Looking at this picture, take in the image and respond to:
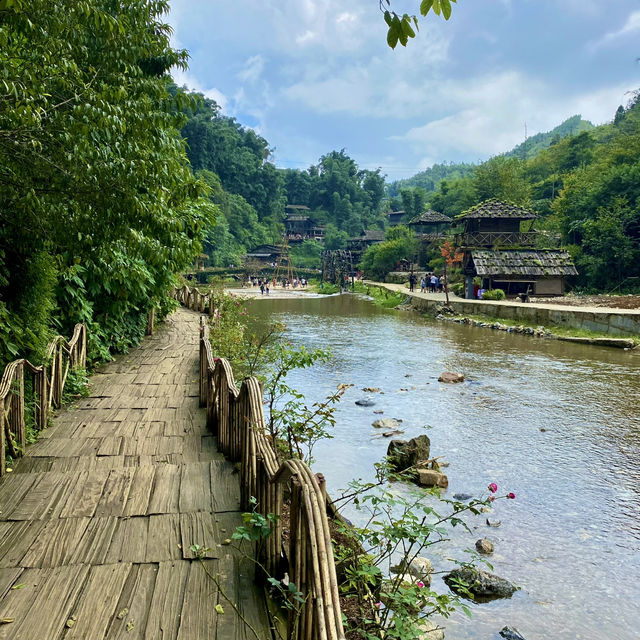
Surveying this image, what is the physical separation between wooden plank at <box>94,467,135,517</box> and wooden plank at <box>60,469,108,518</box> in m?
0.04

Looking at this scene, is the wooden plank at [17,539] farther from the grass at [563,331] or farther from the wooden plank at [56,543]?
the grass at [563,331]

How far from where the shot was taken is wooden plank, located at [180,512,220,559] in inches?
130

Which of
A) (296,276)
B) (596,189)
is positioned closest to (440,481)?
(596,189)

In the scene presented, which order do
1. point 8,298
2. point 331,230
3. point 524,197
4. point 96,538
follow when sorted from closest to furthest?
point 96,538
point 8,298
point 524,197
point 331,230

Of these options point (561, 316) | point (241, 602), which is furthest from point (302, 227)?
point (241, 602)

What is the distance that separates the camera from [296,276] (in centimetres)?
6031

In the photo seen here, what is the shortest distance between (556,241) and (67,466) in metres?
36.3

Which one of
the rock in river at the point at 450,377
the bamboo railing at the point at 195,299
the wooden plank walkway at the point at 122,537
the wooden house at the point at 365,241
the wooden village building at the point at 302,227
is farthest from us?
the wooden village building at the point at 302,227

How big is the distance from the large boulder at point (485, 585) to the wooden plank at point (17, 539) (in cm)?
379

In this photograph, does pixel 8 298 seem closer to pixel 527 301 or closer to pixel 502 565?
pixel 502 565

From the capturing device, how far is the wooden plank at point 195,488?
3932 millimetres

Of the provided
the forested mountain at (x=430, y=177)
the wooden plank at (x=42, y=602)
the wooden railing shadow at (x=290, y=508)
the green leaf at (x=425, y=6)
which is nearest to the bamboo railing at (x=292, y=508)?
the wooden railing shadow at (x=290, y=508)

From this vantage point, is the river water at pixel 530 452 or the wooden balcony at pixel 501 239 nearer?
the river water at pixel 530 452

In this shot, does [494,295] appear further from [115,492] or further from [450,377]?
[115,492]
